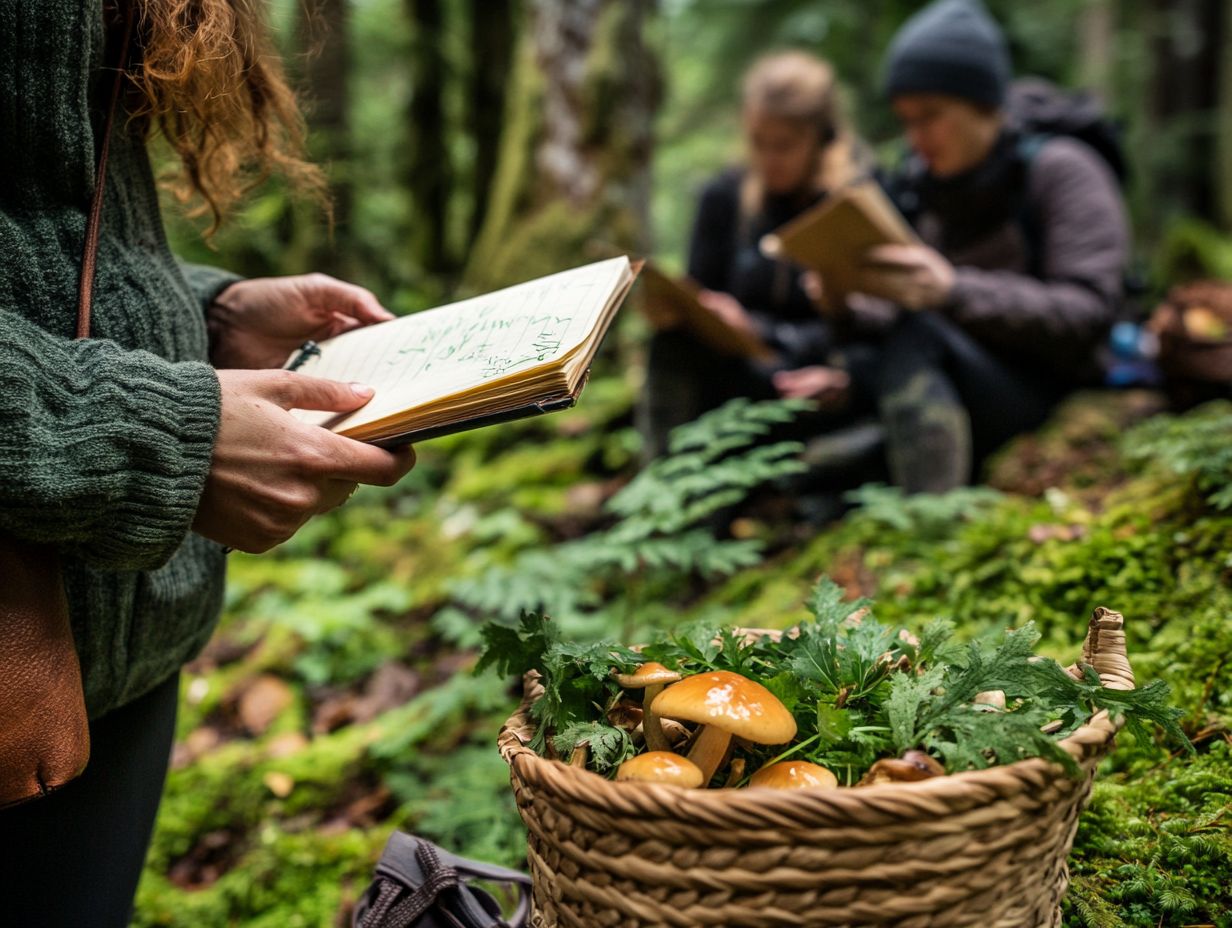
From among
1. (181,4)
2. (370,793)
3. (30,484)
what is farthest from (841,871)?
(370,793)

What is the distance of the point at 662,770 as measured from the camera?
112 centimetres

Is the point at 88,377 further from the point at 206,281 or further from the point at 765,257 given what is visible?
the point at 765,257

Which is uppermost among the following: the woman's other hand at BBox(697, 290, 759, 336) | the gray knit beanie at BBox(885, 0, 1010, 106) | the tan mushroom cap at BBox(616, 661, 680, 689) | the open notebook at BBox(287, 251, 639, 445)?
the gray knit beanie at BBox(885, 0, 1010, 106)

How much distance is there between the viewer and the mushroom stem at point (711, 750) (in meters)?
1.22

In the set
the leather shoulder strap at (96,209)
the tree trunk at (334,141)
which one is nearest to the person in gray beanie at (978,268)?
the leather shoulder strap at (96,209)

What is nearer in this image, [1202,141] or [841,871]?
[841,871]

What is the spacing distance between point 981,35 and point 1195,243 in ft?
17.7

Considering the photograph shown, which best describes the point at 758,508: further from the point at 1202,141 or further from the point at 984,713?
the point at 1202,141

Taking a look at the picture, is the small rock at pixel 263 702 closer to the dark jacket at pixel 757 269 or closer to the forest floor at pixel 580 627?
the forest floor at pixel 580 627

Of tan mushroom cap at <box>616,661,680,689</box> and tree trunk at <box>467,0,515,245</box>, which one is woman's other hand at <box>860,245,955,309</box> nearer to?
tan mushroom cap at <box>616,661,680,689</box>

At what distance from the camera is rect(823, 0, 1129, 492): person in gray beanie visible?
133 inches

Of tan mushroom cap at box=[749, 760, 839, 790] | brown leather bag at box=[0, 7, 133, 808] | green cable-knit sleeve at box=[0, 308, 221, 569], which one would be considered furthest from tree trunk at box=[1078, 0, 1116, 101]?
brown leather bag at box=[0, 7, 133, 808]

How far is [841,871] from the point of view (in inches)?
38.9

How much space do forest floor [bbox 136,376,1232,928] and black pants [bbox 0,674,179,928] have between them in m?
0.70
